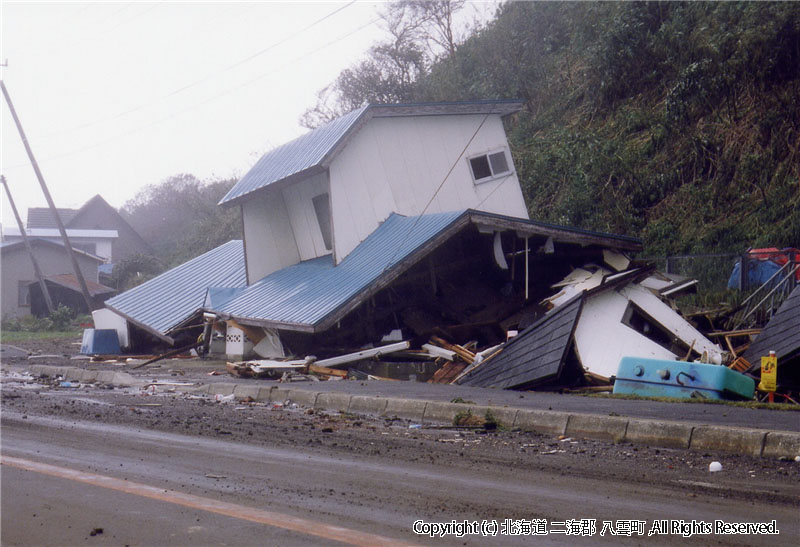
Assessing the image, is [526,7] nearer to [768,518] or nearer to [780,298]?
[780,298]

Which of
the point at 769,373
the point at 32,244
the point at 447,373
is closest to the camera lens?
the point at 769,373

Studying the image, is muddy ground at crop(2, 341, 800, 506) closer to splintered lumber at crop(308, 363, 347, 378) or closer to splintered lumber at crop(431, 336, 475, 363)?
splintered lumber at crop(308, 363, 347, 378)

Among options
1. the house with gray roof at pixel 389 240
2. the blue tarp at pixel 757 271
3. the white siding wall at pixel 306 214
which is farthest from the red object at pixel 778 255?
the white siding wall at pixel 306 214

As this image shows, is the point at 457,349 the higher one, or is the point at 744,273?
the point at 457,349

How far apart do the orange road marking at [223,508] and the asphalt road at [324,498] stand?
0.04 feet

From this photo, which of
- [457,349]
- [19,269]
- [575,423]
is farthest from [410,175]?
[19,269]

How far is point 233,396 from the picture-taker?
1346 centimetres

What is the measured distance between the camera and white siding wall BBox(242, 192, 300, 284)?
22.5 m

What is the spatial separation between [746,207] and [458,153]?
8184 mm

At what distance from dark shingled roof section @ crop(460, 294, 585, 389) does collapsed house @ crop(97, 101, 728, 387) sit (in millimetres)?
216

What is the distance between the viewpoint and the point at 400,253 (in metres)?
16.7

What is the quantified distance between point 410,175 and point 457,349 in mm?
6559

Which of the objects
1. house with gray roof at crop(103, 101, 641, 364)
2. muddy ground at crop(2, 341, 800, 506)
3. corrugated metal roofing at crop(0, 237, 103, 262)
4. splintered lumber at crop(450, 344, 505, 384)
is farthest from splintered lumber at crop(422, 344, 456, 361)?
corrugated metal roofing at crop(0, 237, 103, 262)

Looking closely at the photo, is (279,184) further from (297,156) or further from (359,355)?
(359,355)
